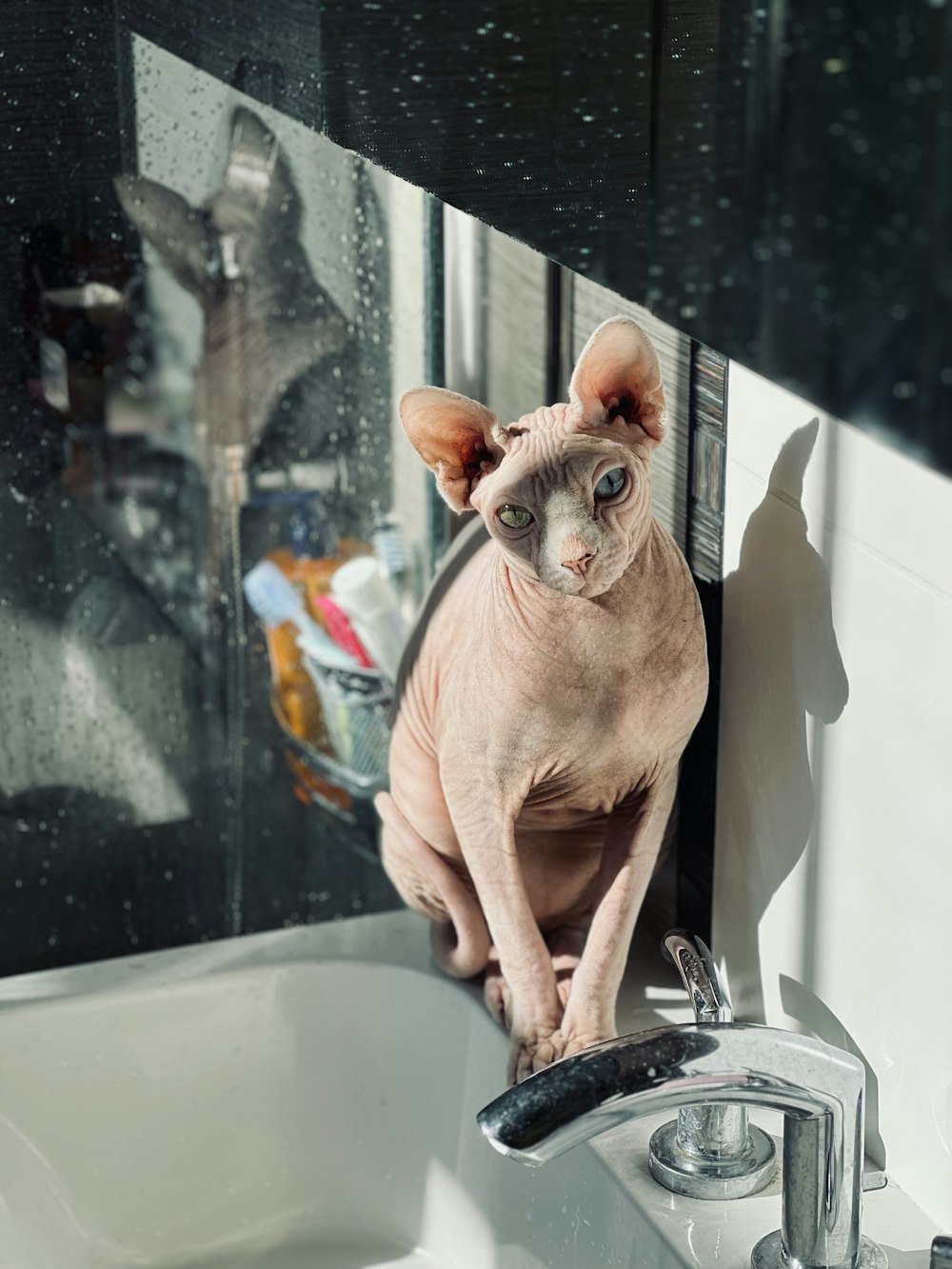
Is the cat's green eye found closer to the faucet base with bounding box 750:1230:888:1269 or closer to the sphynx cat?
the sphynx cat

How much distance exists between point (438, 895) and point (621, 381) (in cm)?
43

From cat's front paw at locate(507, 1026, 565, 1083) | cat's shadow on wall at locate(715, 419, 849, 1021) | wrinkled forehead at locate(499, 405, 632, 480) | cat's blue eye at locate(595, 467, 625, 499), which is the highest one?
wrinkled forehead at locate(499, 405, 632, 480)

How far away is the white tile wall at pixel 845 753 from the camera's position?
825mm

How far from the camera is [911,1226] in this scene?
892 mm

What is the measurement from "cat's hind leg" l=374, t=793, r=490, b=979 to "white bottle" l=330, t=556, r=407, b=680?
0.31 m

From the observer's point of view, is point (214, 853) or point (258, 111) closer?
point (258, 111)

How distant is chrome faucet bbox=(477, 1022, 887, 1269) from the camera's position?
75 cm

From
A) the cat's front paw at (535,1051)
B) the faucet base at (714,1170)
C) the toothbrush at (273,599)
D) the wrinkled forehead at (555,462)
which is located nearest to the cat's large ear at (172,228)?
the toothbrush at (273,599)

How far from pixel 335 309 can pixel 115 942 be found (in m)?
0.66

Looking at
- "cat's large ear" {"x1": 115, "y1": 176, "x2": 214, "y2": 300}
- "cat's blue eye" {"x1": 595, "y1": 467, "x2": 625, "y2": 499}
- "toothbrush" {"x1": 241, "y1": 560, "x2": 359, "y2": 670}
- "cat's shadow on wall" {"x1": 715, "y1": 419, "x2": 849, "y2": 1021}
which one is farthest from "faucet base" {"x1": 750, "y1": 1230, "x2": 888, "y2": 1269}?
"cat's large ear" {"x1": 115, "y1": 176, "x2": 214, "y2": 300}

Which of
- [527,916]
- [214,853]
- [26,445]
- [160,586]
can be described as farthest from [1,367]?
[527,916]

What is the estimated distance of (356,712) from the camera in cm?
152

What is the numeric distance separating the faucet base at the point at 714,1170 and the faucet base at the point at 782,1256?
40 millimetres

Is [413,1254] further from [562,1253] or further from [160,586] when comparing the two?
[160,586]
